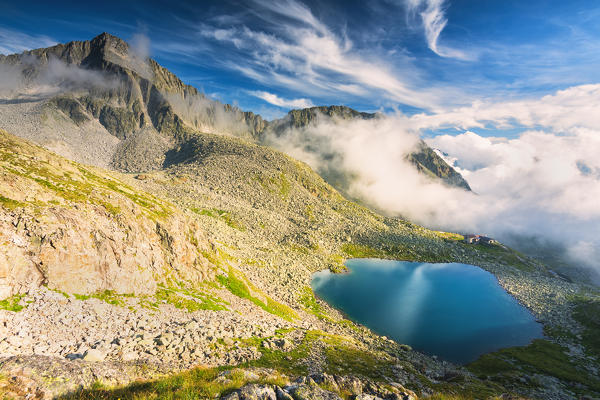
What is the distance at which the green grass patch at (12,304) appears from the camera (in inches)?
713

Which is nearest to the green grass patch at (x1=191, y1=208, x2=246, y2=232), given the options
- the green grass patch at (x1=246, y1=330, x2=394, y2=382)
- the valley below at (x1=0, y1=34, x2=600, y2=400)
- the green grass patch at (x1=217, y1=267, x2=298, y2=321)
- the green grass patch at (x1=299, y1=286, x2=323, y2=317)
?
the valley below at (x1=0, y1=34, x2=600, y2=400)

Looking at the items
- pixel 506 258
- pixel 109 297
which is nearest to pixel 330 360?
pixel 109 297

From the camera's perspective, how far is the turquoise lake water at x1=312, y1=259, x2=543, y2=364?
57094mm

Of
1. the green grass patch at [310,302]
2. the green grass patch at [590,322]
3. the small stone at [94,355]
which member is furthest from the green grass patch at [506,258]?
the small stone at [94,355]

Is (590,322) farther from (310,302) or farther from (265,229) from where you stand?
(265,229)

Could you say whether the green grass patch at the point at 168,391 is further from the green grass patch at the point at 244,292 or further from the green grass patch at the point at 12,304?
the green grass patch at the point at 244,292

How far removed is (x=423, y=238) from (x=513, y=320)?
3192 inches

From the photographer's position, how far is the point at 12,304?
18594 millimetres

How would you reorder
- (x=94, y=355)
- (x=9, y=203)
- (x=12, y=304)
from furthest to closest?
(x=9, y=203), (x=12, y=304), (x=94, y=355)

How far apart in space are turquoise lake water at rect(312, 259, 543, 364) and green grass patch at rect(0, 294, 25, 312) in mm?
59382

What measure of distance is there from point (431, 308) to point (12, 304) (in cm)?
8658

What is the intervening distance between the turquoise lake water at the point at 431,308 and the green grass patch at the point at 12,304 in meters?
59.4

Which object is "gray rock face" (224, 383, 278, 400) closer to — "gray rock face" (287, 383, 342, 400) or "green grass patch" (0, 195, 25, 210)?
"gray rock face" (287, 383, 342, 400)

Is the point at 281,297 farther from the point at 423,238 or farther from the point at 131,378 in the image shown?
the point at 423,238
